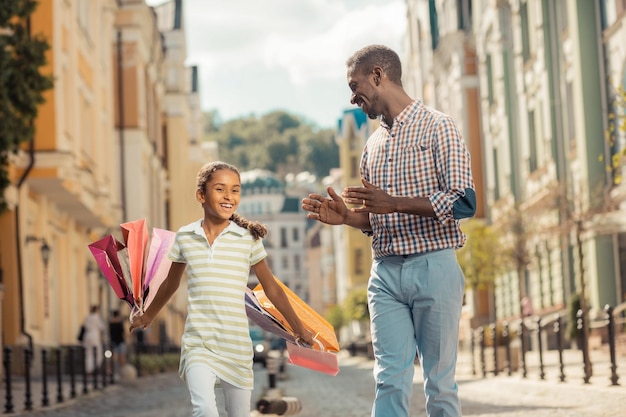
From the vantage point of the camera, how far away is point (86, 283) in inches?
1554

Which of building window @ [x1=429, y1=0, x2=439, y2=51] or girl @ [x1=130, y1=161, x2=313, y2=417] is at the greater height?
building window @ [x1=429, y1=0, x2=439, y2=51]

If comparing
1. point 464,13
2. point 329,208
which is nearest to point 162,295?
point 329,208

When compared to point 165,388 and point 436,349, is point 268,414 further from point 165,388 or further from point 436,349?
point 165,388

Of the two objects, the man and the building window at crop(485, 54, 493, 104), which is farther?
the building window at crop(485, 54, 493, 104)

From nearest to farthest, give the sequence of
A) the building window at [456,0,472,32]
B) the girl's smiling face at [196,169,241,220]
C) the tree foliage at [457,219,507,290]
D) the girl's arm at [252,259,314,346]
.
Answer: the girl's smiling face at [196,169,241,220], the girl's arm at [252,259,314,346], the tree foliage at [457,219,507,290], the building window at [456,0,472,32]

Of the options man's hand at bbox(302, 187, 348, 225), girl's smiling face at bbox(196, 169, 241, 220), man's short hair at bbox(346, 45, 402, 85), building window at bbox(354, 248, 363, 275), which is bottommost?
building window at bbox(354, 248, 363, 275)

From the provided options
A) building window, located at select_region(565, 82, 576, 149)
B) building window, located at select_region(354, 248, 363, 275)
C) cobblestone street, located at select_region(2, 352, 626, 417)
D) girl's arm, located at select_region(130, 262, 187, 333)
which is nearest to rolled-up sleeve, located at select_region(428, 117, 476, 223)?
girl's arm, located at select_region(130, 262, 187, 333)

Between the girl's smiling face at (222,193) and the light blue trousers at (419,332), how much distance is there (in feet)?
3.20

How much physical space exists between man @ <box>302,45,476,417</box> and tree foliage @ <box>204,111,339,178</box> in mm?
178651

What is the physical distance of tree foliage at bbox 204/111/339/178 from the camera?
186 meters

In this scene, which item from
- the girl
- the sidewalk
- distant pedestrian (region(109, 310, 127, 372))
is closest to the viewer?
the girl

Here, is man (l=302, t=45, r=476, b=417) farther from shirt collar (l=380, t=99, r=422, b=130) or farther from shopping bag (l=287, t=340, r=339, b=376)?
shopping bag (l=287, t=340, r=339, b=376)

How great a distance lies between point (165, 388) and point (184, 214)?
149 ft

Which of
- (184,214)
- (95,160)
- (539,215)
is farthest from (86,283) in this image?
(184,214)
